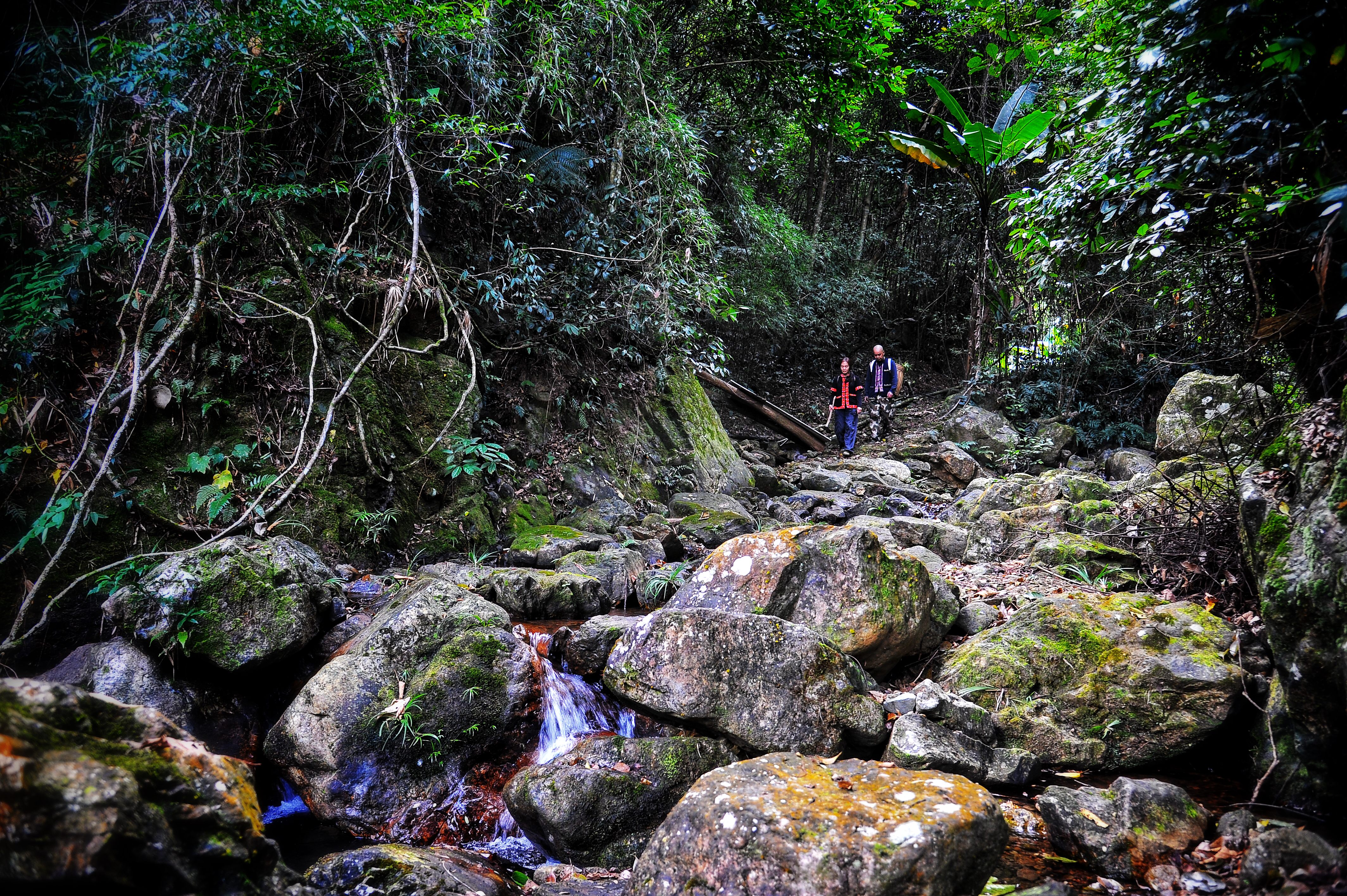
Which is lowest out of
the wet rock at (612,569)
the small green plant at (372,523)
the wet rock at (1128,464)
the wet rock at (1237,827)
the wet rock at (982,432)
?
the wet rock at (1237,827)

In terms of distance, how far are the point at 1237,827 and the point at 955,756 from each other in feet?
3.97

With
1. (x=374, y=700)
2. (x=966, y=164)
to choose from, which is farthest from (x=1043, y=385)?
(x=374, y=700)

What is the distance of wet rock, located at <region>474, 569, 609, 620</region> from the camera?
551cm

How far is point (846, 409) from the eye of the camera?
13789 mm

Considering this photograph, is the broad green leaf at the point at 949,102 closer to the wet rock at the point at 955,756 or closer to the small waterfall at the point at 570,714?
the wet rock at the point at 955,756

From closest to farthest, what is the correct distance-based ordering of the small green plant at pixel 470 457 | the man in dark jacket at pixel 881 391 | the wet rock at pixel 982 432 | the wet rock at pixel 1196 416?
the small green plant at pixel 470 457, the wet rock at pixel 1196 416, the wet rock at pixel 982 432, the man in dark jacket at pixel 881 391

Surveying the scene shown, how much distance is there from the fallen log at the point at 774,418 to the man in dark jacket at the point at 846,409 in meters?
0.62

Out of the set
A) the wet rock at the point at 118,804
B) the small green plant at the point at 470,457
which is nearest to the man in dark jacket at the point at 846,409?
the small green plant at the point at 470,457

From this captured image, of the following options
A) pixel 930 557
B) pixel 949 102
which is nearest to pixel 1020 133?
pixel 949 102

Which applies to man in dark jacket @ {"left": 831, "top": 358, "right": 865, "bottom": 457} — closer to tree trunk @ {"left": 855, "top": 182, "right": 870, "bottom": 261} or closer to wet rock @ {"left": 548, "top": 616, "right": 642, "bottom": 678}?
tree trunk @ {"left": 855, "top": 182, "right": 870, "bottom": 261}

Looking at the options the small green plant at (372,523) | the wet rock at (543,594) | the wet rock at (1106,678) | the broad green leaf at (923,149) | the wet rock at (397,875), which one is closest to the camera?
the wet rock at (397,875)

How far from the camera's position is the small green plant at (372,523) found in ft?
20.5

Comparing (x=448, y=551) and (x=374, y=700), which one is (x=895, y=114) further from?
(x=374, y=700)

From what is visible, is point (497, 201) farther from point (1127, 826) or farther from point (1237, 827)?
point (1237, 827)
